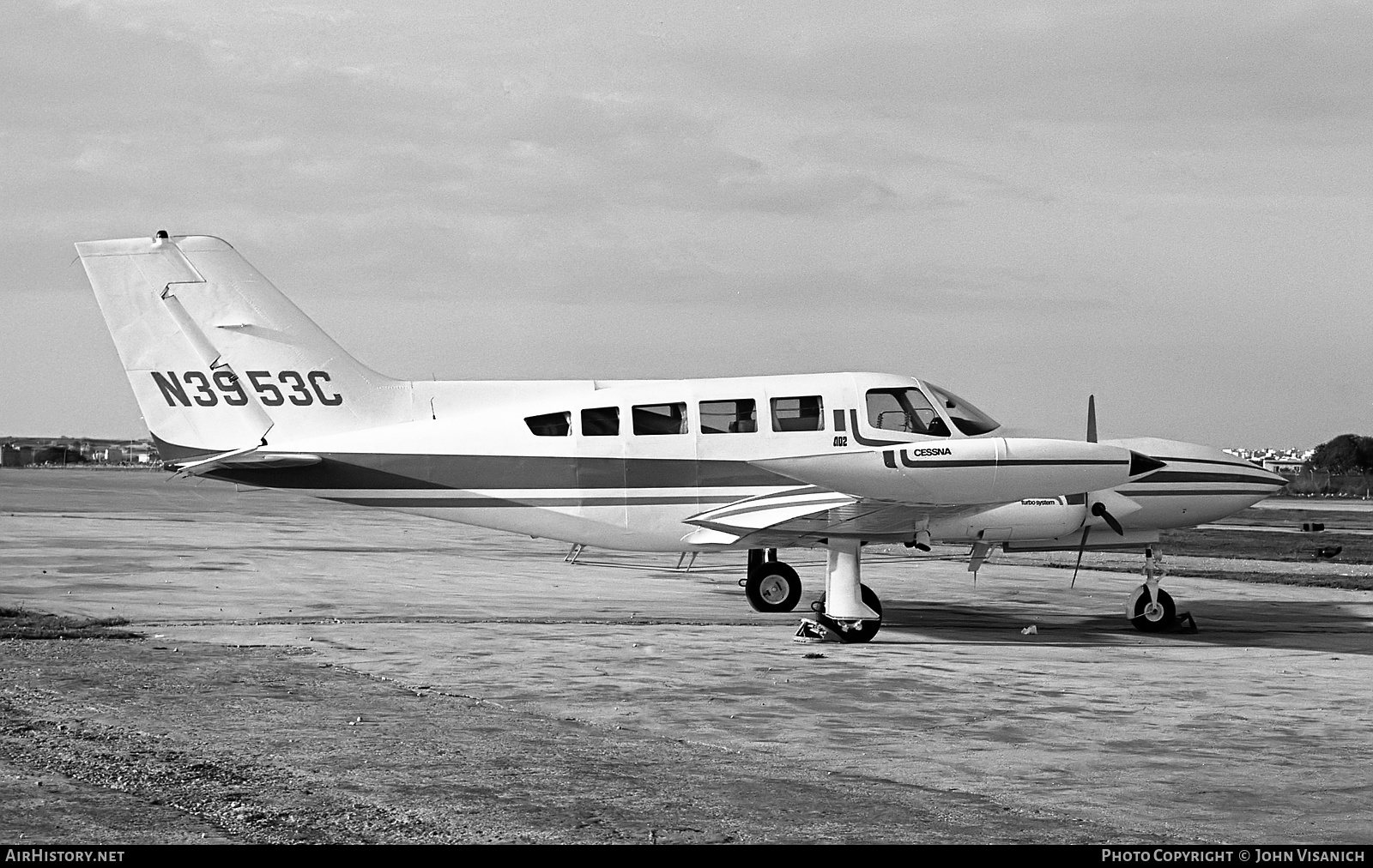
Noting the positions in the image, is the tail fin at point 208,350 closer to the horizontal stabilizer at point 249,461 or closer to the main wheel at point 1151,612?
the horizontal stabilizer at point 249,461

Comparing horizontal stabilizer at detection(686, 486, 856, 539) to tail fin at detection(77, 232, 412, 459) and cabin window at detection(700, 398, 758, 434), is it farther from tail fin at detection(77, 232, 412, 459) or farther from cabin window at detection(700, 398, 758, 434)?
tail fin at detection(77, 232, 412, 459)

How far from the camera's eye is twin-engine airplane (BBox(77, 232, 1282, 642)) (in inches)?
655

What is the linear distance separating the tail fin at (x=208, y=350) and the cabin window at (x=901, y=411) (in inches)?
265

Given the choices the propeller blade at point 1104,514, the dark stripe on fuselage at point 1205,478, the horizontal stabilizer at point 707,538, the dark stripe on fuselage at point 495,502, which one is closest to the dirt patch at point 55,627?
the dark stripe on fuselage at point 495,502

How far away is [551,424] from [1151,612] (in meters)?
8.17

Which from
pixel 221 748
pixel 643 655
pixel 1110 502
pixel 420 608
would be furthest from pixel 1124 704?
pixel 420 608

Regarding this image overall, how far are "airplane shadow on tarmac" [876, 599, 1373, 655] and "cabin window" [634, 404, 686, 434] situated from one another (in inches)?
147

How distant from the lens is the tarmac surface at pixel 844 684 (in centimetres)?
744

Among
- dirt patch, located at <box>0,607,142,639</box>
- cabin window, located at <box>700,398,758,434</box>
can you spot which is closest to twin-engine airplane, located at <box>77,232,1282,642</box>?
cabin window, located at <box>700,398,758,434</box>

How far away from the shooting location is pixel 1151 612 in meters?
17.1

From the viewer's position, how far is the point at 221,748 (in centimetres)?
852

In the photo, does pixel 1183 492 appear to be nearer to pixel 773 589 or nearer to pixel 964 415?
pixel 964 415

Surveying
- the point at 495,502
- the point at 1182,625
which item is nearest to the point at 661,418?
the point at 495,502

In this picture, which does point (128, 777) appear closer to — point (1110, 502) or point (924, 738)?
point (924, 738)
